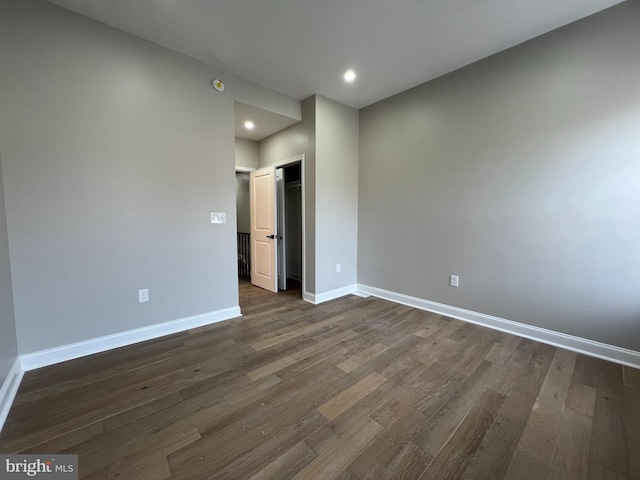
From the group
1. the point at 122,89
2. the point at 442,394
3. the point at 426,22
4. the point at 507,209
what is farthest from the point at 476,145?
the point at 122,89

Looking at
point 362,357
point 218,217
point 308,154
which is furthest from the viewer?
point 308,154

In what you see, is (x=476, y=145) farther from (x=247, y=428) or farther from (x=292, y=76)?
(x=247, y=428)

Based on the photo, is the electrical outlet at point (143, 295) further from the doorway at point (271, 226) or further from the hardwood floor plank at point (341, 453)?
the hardwood floor plank at point (341, 453)

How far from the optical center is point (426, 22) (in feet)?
7.34

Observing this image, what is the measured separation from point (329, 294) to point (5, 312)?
3.16 metres

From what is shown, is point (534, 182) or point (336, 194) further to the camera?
point (336, 194)

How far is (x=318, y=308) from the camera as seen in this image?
3.47m

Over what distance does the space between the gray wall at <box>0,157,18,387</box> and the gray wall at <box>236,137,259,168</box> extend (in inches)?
117

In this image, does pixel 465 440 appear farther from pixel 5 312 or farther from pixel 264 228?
pixel 264 228

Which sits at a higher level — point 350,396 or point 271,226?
point 271,226

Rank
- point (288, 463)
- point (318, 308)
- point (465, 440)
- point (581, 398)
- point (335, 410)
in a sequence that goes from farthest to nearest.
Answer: point (318, 308) → point (581, 398) → point (335, 410) → point (465, 440) → point (288, 463)

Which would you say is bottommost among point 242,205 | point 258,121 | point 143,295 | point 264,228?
point 143,295

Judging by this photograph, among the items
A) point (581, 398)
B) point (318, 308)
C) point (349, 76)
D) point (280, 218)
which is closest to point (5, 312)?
point (318, 308)

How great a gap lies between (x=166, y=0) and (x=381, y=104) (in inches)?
108
